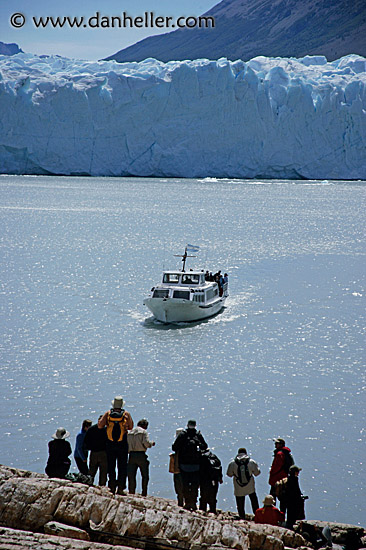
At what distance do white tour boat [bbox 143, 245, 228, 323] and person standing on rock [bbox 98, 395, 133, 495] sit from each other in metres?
13.3

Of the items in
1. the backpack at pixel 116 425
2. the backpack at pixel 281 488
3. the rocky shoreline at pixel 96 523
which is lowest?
the rocky shoreline at pixel 96 523

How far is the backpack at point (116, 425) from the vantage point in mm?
7613

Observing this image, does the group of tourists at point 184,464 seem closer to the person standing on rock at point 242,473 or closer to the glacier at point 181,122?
the person standing on rock at point 242,473

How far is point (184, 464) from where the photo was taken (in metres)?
7.64

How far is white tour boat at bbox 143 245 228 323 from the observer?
21141 millimetres

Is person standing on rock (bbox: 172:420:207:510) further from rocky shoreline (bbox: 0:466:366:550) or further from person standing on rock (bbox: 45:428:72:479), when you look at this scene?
person standing on rock (bbox: 45:428:72:479)

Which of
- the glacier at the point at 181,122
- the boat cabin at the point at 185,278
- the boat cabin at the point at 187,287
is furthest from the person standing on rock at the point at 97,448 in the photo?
the glacier at the point at 181,122

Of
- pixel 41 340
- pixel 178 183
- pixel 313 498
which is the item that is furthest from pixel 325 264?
pixel 178 183

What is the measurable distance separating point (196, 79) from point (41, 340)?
5794 centimetres

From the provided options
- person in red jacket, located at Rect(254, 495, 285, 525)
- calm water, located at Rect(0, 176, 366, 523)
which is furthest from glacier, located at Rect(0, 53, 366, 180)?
person in red jacket, located at Rect(254, 495, 285, 525)

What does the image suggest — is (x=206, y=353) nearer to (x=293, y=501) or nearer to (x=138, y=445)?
(x=138, y=445)

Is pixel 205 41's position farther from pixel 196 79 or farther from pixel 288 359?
pixel 288 359

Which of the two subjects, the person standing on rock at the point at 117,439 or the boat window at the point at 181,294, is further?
the boat window at the point at 181,294

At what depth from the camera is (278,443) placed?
8188mm
